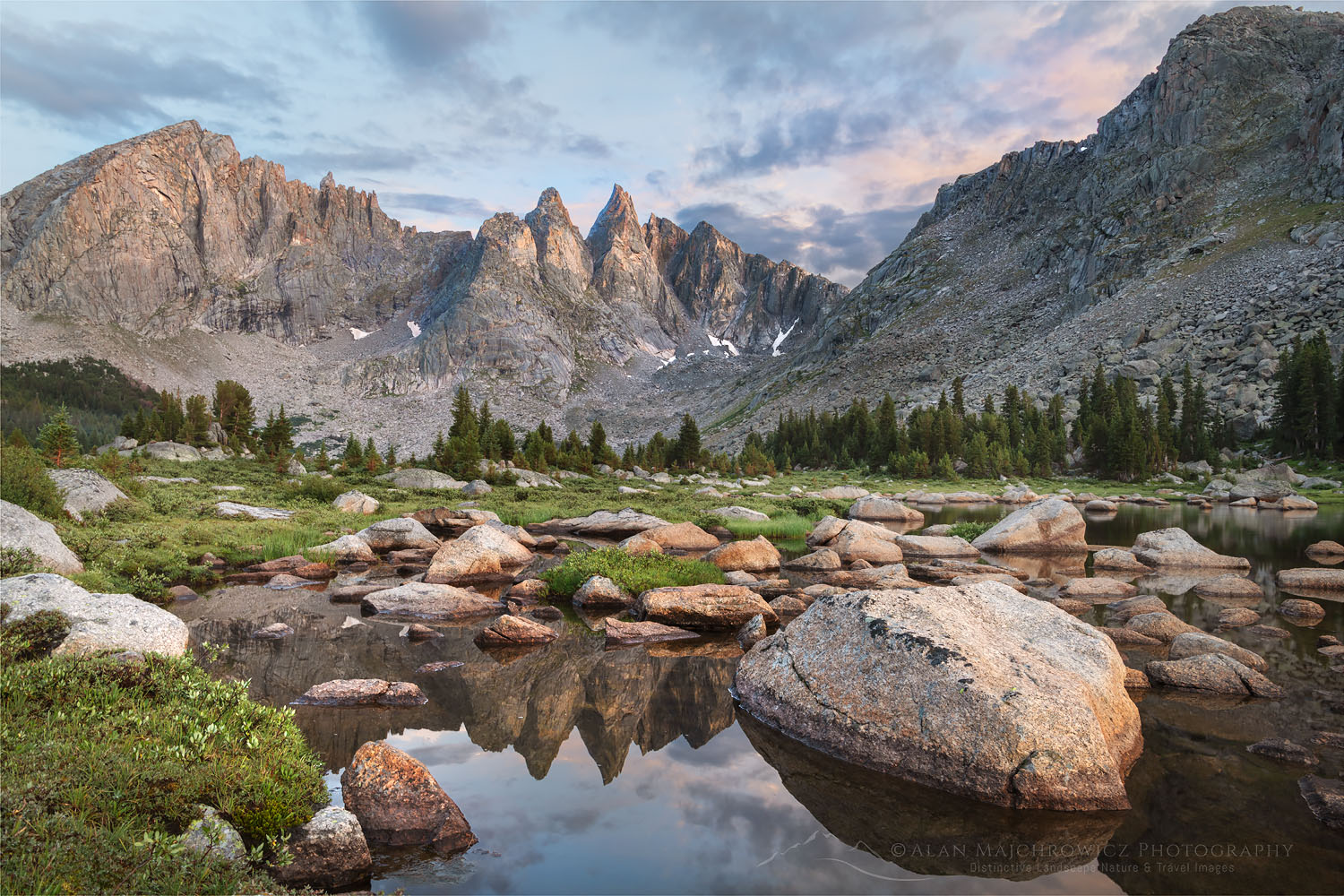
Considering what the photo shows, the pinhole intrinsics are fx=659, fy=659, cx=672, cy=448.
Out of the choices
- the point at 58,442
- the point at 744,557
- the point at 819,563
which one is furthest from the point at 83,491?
the point at 819,563

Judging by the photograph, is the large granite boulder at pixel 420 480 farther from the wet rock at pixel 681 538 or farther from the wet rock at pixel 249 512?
the wet rock at pixel 681 538

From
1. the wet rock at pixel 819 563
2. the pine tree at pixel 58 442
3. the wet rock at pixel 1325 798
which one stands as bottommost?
the wet rock at pixel 819 563

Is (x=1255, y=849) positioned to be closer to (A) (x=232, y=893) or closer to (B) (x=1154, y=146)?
(A) (x=232, y=893)

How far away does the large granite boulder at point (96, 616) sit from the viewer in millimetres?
10633

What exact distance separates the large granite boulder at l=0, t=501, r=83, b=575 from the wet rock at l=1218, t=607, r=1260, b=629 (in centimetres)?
2862

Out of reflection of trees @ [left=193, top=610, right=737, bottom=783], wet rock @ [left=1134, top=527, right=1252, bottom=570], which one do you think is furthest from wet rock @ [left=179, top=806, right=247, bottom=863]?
wet rock @ [left=1134, top=527, right=1252, bottom=570]

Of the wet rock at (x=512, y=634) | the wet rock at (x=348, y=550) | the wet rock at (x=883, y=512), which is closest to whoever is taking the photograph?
the wet rock at (x=512, y=634)

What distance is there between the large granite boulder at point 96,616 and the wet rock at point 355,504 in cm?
2365

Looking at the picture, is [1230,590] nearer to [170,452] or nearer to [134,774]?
[134,774]

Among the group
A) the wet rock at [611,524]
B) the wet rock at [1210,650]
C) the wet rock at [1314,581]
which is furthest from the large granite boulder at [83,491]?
the wet rock at [1314,581]

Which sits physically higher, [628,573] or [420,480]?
[420,480]

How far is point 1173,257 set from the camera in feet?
417

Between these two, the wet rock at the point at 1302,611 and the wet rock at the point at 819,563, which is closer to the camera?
the wet rock at the point at 1302,611

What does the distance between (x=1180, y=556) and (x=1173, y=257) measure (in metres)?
134
